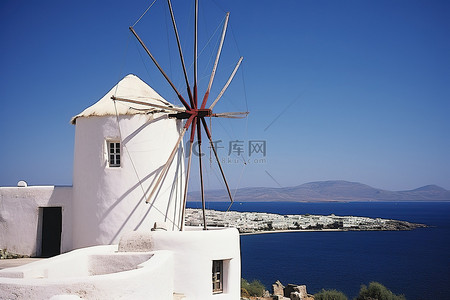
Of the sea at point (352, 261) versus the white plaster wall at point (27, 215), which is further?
the sea at point (352, 261)

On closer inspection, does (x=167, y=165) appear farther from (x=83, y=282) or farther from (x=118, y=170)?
(x=83, y=282)

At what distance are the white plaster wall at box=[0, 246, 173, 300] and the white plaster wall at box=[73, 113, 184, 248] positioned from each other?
3357 millimetres

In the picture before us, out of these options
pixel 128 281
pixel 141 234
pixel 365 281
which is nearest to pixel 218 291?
pixel 141 234

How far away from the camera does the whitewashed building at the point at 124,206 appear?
10.5m

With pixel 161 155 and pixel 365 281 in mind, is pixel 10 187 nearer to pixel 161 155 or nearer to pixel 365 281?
pixel 161 155

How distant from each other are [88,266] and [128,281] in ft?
10.7

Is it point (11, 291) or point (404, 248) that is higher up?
point (11, 291)

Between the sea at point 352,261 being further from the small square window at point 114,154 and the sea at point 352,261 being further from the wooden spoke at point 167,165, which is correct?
the small square window at point 114,154

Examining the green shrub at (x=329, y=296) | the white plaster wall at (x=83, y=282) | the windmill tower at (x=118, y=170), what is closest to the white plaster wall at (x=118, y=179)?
the windmill tower at (x=118, y=170)

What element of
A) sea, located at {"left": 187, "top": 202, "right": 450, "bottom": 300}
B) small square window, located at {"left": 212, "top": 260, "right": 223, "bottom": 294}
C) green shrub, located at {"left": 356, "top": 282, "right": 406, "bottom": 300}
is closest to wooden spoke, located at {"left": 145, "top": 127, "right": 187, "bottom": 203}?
small square window, located at {"left": 212, "top": 260, "right": 223, "bottom": 294}

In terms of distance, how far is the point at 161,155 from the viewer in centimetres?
1290

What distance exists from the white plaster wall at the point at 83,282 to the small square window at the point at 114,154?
4167mm

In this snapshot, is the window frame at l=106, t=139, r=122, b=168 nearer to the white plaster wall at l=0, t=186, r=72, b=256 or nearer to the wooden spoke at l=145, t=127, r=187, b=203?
the wooden spoke at l=145, t=127, r=187, b=203

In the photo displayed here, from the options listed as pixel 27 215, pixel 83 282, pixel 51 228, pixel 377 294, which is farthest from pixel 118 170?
pixel 377 294
